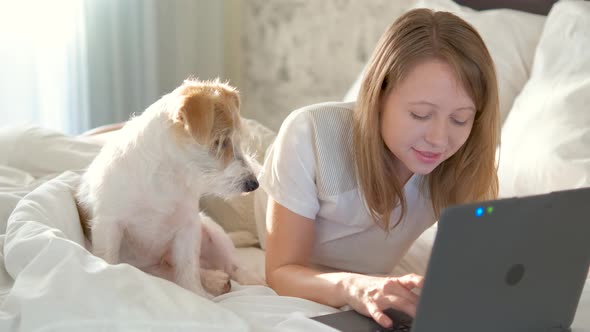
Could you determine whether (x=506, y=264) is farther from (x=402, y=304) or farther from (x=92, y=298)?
(x=92, y=298)

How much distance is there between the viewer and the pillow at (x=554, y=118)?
1877 mm

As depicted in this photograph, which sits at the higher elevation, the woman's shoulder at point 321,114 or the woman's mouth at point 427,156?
the woman's shoulder at point 321,114

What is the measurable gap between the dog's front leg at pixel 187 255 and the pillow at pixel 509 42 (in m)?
1.10

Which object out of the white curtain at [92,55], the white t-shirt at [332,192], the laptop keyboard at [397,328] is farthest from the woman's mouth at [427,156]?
the white curtain at [92,55]

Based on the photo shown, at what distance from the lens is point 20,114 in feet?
9.88

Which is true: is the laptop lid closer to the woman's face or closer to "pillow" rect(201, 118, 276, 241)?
the woman's face

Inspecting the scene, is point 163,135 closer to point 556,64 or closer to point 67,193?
point 67,193

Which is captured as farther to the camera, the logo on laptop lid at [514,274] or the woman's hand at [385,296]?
the woman's hand at [385,296]

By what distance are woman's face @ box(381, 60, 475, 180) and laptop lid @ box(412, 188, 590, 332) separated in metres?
0.37

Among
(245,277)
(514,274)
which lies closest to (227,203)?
(245,277)

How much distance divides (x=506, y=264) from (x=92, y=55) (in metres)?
2.45

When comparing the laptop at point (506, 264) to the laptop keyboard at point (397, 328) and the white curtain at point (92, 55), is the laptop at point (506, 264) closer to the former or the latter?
the laptop keyboard at point (397, 328)

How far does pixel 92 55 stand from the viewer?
3146 mm

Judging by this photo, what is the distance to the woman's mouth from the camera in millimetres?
1503
